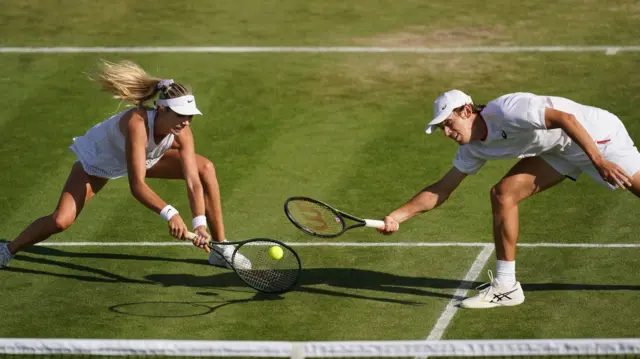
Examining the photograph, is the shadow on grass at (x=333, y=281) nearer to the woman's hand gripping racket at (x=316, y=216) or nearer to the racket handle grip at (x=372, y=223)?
the woman's hand gripping racket at (x=316, y=216)

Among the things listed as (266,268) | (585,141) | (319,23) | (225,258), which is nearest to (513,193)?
(585,141)

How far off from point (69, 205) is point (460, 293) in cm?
326

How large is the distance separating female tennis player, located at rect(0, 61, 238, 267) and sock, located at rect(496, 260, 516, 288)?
7.43ft

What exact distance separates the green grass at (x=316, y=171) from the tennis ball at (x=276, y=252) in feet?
1.29

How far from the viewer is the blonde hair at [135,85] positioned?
9.98 m

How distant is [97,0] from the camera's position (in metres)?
18.4

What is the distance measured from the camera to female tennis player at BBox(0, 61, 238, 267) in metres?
9.95

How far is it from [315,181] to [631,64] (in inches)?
199

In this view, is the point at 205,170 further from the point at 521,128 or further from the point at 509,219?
the point at 521,128

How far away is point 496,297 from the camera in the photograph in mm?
9953

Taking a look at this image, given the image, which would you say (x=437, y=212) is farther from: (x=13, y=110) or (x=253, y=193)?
(x=13, y=110)

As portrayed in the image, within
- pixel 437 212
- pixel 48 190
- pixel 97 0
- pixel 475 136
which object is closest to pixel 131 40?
pixel 97 0

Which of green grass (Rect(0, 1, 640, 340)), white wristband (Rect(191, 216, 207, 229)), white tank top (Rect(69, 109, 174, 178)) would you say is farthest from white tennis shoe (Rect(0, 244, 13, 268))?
white wristband (Rect(191, 216, 207, 229))

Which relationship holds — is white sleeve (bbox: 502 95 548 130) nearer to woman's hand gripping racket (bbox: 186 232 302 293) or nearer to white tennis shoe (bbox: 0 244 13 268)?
woman's hand gripping racket (bbox: 186 232 302 293)
